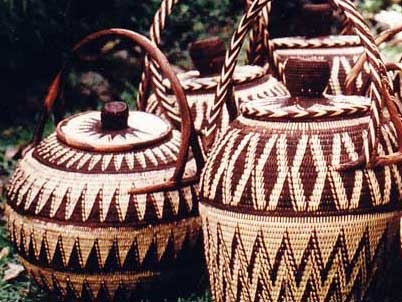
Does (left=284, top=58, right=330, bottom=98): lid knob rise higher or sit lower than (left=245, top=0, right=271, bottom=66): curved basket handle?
higher

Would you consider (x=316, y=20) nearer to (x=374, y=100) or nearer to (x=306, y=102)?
(x=306, y=102)

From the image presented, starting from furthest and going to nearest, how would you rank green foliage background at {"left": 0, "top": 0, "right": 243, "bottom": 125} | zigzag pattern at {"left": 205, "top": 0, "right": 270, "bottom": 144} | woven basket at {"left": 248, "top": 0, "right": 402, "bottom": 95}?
green foliage background at {"left": 0, "top": 0, "right": 243, "bottom": 125} → woven basket at {"left": 248, "top": 0, "right": 402, "bottom": 95} → zigzag pattern at {"left": 205, "top": 0, "right": 270, "bottom": 144}

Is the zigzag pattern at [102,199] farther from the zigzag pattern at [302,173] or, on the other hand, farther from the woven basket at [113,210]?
the zigzag pattern at [302,173]

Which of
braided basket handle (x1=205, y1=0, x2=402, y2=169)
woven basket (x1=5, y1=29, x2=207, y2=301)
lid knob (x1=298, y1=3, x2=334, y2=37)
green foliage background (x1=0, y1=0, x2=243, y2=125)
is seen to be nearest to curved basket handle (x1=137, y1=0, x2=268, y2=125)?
woven basket (x1=5, y1=29, x2=207, y2=301)

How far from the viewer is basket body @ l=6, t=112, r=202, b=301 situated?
8.94ft

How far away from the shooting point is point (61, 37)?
4.70 metres

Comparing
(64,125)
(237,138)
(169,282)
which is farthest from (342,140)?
(64,125)

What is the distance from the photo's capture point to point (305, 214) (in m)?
2.28

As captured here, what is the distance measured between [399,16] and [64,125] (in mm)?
2511

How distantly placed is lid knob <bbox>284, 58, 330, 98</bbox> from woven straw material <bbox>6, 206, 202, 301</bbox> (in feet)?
1.91

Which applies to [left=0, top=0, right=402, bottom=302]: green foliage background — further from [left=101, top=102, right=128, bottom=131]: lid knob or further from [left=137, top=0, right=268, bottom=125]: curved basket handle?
[left=101, top=102, right=128, bottom=131]: lid knob

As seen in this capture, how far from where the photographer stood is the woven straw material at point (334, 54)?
3.34 metres

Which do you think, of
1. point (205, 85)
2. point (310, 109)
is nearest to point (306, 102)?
point (310, 109)

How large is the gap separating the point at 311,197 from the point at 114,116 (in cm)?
78
